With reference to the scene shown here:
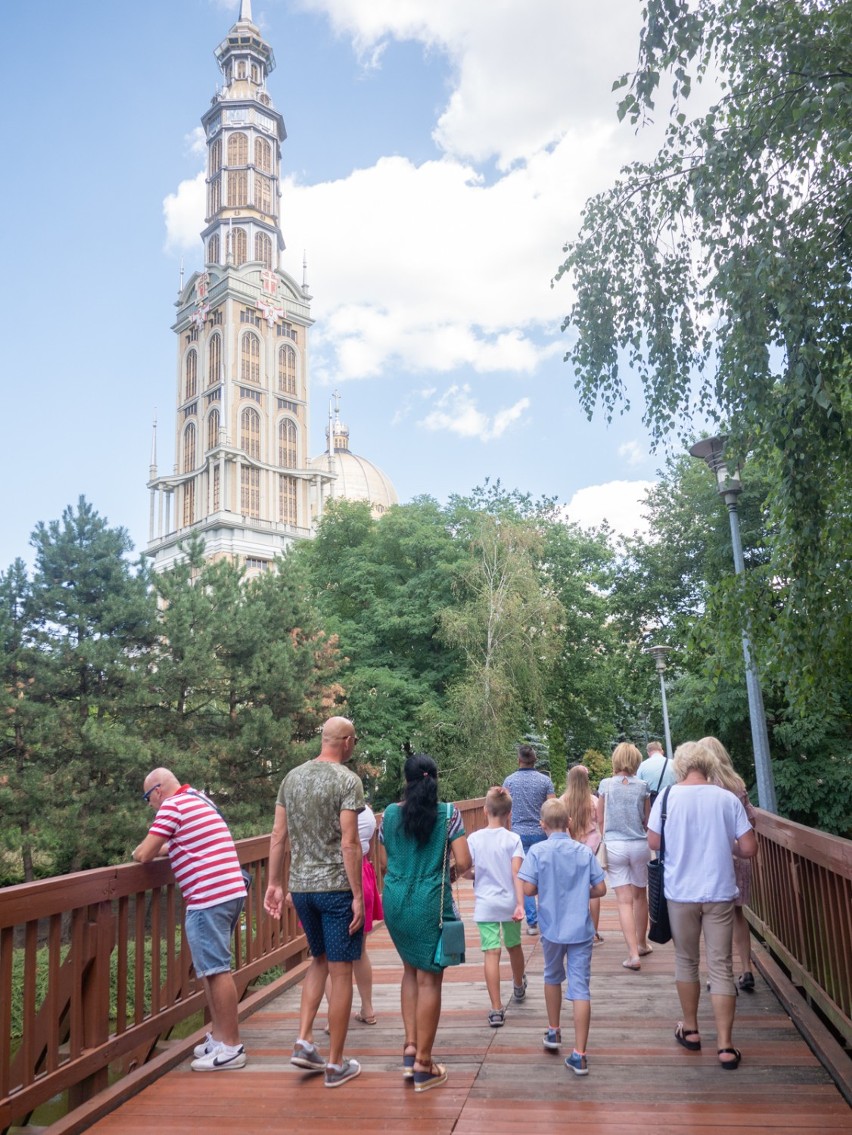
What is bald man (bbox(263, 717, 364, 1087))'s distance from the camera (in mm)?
4797

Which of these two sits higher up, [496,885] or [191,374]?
[191,374]

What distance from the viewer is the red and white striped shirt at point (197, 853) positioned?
16.5 ft

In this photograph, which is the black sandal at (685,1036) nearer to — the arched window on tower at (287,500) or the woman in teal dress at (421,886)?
the woman in teal dress at (421,886)

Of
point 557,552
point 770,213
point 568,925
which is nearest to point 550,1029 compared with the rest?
point 568,925

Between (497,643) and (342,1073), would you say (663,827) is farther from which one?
(497,643)

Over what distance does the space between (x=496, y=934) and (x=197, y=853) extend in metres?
2.01

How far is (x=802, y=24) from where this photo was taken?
234 inches

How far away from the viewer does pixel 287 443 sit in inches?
4003

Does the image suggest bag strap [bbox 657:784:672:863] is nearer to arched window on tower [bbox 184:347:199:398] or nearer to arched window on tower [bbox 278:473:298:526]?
arched window on tower [bbox 278:473:298:526]

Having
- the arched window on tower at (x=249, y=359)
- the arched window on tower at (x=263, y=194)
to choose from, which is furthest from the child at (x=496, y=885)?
the arched window on tower at (x=263, y=194)

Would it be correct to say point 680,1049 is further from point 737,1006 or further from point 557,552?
point 557,552

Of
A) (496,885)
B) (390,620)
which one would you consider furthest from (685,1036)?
(390,620)

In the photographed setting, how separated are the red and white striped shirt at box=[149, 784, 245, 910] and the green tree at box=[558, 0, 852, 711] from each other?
4.05 meters

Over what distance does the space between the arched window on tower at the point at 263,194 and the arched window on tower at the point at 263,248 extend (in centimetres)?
325
